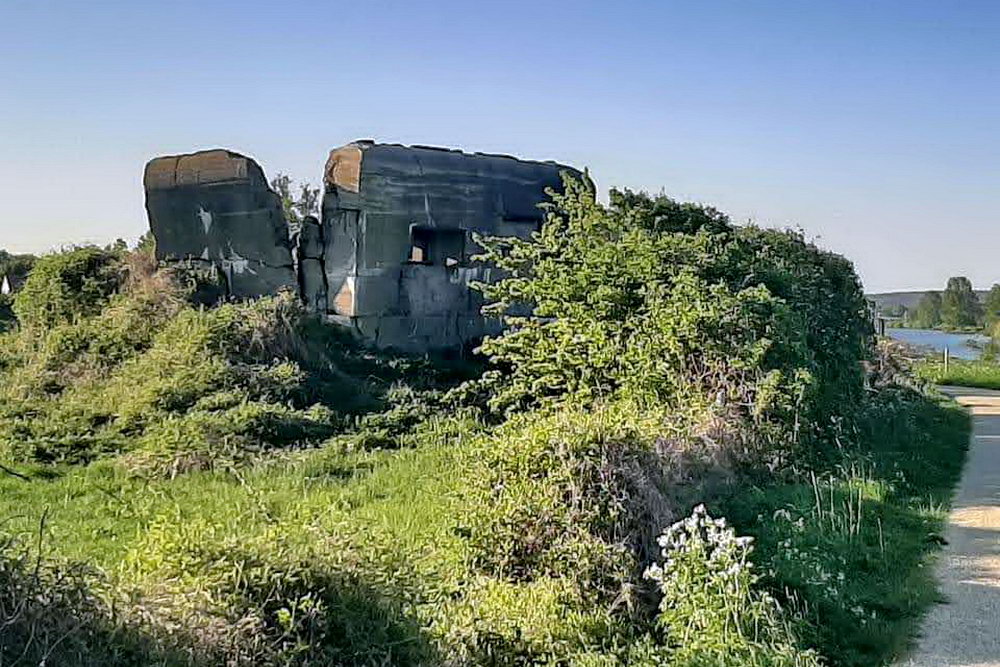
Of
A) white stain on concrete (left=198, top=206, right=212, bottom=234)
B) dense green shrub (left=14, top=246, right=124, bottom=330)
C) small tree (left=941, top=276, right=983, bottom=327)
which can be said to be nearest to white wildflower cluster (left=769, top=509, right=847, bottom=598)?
white stain on concrete (left=198, top=206, right=212, bottom=234)

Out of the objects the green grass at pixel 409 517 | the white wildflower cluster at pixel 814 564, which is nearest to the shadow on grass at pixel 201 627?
the green grass at pixel 409 517

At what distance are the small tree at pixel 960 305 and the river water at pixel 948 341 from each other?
1.41 meters

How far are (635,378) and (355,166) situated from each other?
303 inches

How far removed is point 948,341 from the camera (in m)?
45.8

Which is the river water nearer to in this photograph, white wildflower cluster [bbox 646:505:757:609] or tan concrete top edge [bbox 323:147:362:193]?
tan concrete top edge [bbox 323:147:362:193]

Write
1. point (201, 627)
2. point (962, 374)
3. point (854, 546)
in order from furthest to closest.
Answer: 1. point (962, 374)
2. point (854, 546)
3. point (201, 627)

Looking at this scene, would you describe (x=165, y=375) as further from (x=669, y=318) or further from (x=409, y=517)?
(x=669, y=318)

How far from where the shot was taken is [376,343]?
16281 mm

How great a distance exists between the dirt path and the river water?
20355 millimetres

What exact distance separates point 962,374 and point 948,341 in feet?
54.7

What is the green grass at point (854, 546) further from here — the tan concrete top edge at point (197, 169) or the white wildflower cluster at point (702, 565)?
the tan concrete top edge at point (197, 169)

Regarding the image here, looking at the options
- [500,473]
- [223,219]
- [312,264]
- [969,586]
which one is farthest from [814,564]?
[223,219]

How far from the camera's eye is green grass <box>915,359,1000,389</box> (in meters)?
29.1

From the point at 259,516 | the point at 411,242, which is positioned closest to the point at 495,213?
the point at 411,242
